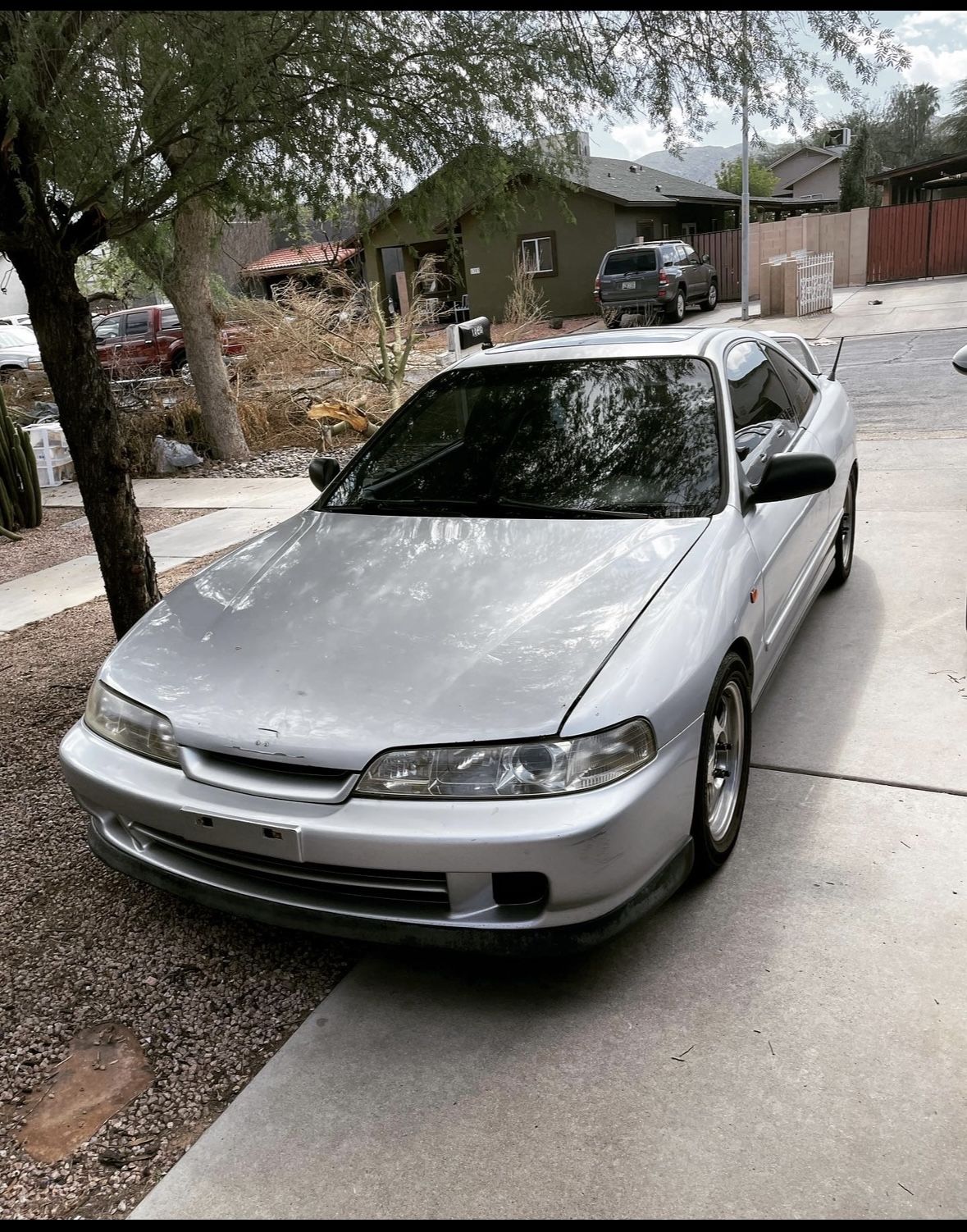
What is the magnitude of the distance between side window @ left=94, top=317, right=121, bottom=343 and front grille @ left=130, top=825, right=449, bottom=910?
19990 millimetres

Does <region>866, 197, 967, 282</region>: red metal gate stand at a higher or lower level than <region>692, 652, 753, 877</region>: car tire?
higher

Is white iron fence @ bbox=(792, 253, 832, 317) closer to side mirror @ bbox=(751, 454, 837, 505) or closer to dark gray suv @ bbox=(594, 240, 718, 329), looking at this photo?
dark gray suv @ bbox=(594, 240, 718, 329)

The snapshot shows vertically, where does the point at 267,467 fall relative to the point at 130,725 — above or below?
below

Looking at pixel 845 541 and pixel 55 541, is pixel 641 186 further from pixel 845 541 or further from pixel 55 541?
pixel 845 541

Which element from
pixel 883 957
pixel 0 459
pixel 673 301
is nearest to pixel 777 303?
pixel 673 301

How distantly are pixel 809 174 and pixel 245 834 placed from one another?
2547 inches

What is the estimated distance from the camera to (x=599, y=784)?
2.43 metres

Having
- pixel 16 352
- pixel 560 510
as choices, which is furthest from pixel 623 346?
pixel 16 352

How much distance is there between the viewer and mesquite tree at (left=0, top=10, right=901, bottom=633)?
380 cm

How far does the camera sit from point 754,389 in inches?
168

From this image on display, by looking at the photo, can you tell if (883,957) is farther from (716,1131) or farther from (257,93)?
(257,93)

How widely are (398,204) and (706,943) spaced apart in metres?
3.97

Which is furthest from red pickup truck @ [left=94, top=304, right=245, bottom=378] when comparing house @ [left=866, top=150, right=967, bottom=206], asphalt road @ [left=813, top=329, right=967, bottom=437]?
house @ [left=866, top=150, right=967, bottom=206]

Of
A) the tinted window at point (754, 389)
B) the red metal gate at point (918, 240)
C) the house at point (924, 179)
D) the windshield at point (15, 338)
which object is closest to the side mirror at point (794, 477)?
the tinted window at point (754, 389)
